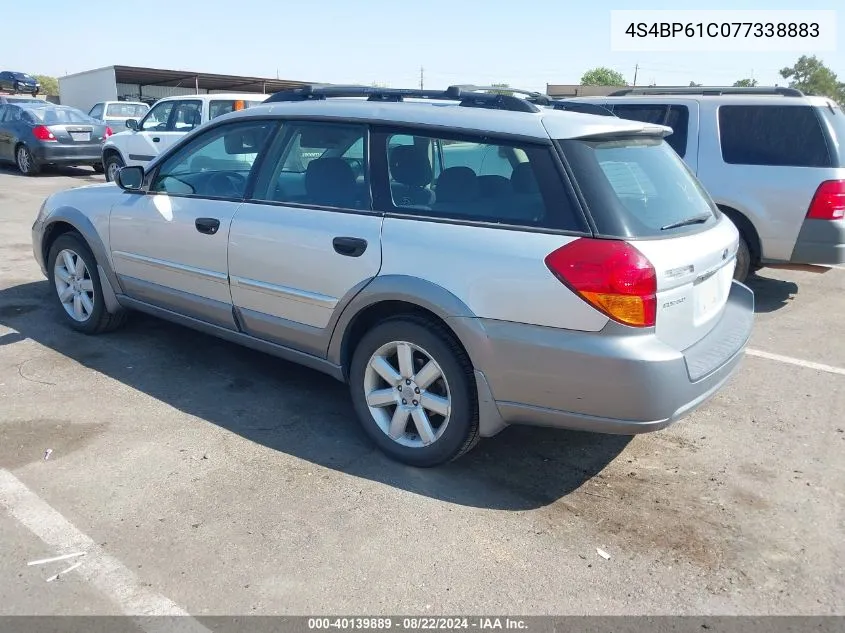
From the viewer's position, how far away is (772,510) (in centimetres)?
346

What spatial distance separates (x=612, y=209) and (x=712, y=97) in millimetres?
4622

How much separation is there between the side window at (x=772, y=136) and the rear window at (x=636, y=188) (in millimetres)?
3118

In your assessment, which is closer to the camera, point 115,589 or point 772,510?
point 115,589

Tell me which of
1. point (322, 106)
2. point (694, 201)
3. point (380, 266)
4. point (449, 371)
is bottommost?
point (449, 371)

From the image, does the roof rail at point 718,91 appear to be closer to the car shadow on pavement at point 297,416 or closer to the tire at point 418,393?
the car shadow on pavement at point 297,416

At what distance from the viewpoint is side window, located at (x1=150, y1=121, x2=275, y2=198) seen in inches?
176

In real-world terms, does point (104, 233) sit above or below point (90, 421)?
above

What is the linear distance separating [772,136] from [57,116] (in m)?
14.6

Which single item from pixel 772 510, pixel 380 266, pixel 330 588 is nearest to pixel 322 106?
pixel 380 266

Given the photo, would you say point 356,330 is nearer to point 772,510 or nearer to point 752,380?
point 772,510

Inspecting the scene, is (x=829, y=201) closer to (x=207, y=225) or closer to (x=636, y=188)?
(x=636, y=188)

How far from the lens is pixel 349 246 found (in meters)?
3.77

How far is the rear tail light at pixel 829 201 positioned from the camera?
247 inches

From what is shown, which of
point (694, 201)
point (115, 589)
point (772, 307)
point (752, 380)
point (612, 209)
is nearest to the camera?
point (115, 589)
